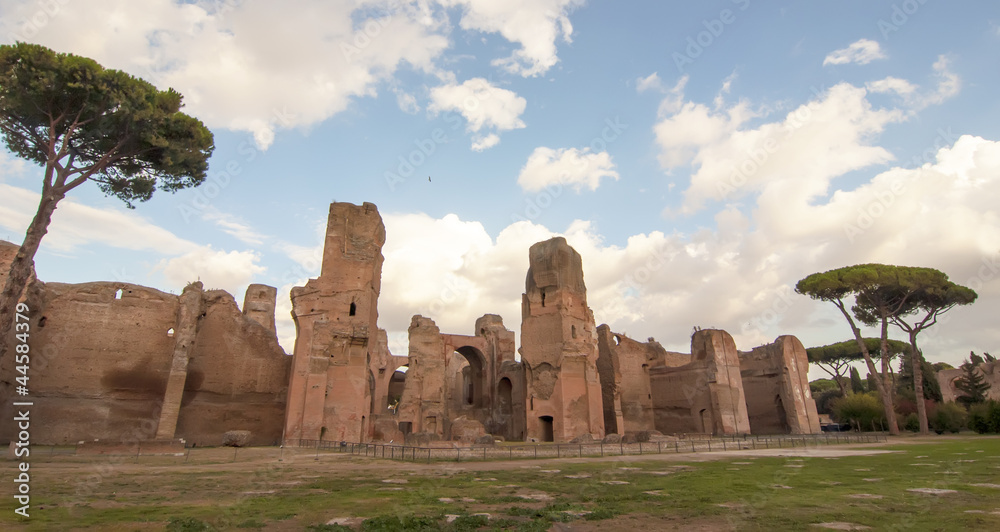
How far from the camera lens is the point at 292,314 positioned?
21250mm

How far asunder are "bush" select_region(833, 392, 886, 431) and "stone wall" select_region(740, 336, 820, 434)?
5.72 ft

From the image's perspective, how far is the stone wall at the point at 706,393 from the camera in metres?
28.1

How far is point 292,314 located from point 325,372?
3.28 meters

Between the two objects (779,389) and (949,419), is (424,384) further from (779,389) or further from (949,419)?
(949,419)

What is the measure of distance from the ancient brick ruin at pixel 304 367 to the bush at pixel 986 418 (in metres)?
7.54

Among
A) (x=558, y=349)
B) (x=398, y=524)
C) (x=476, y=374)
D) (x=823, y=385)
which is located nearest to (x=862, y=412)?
(x=558, y=349)

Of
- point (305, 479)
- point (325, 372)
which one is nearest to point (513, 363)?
point (325, 372)

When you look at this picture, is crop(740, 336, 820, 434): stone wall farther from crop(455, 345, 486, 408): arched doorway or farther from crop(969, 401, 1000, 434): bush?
crop(455, 345, 486, 408): arched doorway

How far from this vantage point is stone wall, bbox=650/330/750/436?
1107 inches

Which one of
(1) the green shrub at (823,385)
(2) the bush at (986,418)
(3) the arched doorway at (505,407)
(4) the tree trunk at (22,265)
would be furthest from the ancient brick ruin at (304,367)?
(1) the green shrub at (823,385)

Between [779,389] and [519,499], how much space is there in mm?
31123

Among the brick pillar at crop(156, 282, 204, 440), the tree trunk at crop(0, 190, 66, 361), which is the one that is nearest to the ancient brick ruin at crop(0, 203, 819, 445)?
the brick pillar at crop(156, 282, 204, 440)

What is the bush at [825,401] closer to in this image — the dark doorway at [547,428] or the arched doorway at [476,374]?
the arched doorway at [476,374]

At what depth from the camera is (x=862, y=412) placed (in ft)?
97.2
